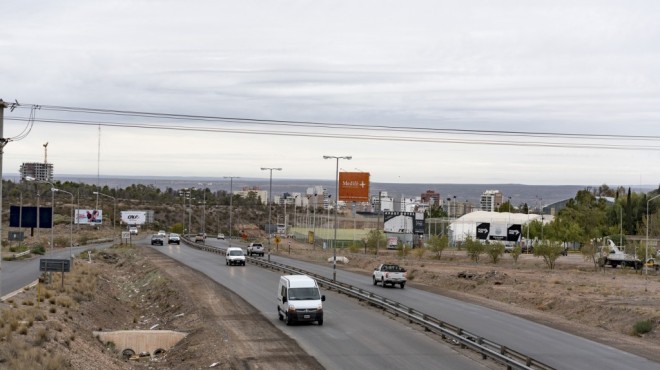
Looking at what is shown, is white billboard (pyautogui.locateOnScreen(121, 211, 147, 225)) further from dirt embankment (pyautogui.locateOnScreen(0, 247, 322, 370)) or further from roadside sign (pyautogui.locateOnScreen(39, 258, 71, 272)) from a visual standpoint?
roadside sign (pyautogui.locateOnScreen(39, 258, 71, 272))

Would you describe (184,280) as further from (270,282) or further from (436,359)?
(436,359)

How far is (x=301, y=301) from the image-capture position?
38812mm

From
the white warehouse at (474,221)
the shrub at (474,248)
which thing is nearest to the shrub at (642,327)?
the shrub at (474,248)

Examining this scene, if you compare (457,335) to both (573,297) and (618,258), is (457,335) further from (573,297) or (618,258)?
(618,258)

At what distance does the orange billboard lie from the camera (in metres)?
112

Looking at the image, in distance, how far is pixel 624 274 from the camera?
288 feet

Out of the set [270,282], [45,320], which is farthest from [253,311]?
[270,282]

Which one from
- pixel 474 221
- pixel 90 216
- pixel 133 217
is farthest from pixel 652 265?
pixel 133 217

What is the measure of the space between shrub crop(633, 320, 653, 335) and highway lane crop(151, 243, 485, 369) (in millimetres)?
12724

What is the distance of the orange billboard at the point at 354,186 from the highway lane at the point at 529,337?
182 feet

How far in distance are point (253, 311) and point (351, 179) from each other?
229ft

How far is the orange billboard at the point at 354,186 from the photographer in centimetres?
11212

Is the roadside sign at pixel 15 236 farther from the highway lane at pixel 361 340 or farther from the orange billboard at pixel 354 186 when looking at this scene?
the highway lane at pixel 361 340

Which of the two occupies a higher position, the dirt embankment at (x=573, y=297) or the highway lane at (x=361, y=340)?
the highway lane at (x=361, y=340)
